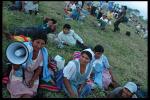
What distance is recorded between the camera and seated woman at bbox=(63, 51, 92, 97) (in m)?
6.82

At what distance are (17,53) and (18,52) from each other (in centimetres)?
3

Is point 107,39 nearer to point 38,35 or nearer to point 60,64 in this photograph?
point 60,64

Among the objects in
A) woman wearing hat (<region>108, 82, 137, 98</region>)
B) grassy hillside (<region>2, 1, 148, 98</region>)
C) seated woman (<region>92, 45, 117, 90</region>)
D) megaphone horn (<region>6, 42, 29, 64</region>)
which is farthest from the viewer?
grassy hillside (<region>2, 1, 148, 98</region>)

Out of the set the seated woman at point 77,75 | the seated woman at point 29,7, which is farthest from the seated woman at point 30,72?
the seated woman at point 29,7

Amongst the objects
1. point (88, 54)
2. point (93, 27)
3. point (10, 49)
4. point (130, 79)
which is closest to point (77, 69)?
point (88, 54)

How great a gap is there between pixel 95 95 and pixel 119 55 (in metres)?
6.07

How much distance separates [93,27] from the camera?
1795cm

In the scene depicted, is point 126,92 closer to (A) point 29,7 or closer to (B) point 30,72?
(B) point 30,72

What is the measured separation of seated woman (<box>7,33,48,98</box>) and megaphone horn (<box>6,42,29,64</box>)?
4.4 inches

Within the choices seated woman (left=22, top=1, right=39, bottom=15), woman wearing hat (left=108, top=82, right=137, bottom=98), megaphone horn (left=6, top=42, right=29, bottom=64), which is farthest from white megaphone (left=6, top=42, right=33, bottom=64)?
seated woman (left=22, top=1, right=39, bottom=15)

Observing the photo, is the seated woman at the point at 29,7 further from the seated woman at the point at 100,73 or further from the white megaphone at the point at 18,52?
the white megaphone at the point at 18,52

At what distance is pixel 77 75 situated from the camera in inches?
277

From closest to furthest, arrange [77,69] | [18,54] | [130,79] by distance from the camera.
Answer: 1. [18,54]
2. [77,69]
3. [130,79]

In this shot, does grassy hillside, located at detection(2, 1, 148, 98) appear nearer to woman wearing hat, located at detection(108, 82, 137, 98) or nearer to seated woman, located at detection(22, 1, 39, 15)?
seated woman, located at detection(22, 1, 39, 15)
